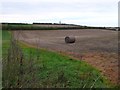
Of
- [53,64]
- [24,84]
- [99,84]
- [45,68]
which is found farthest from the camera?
[53,64]

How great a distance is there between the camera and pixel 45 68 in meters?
12.9

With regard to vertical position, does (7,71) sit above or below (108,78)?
above

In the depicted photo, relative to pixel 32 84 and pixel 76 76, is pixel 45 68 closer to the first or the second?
pixel 76 76

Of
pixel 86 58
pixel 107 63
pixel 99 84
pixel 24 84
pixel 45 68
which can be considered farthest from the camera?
pixel 86 58

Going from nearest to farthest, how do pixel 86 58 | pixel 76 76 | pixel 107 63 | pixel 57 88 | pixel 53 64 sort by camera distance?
pixel 57 88
pixel 76 76
pixel 53 64
pixel 107 63
pixel 86 58

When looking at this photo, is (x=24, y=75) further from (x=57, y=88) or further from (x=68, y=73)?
(x=68, y=73)

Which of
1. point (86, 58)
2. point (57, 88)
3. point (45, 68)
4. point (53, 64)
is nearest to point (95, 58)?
point (86, 58)

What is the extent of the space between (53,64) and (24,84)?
731 centimetres

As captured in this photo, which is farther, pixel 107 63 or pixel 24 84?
pixel 107 63

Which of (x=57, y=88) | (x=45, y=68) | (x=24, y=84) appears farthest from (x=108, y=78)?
(x=24, y=84)

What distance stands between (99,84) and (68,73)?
65.7 inches

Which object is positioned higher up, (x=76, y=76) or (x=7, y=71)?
(x=7, y=71)

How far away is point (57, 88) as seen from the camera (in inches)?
292

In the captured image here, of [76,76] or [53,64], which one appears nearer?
[76,76]
